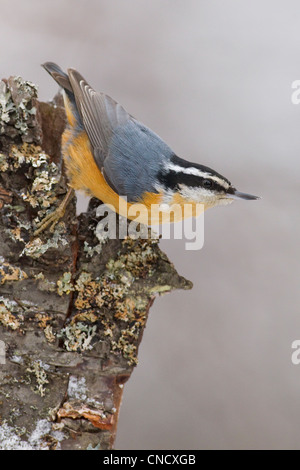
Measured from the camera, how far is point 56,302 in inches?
56.0

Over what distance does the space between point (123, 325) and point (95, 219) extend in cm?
31

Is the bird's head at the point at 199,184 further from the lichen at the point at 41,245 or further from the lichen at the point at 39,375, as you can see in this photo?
the lichen at the point at 39,375

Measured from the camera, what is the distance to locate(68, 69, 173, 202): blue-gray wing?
1.58 m

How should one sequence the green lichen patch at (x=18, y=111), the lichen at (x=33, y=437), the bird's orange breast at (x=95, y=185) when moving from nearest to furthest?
the lichen at (x=33, y=437) → the green lichen patch at (x=18, y=111) → the bird's orange breast at (x=95, y=185)

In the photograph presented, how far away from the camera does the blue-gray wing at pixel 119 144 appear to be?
5.17ft

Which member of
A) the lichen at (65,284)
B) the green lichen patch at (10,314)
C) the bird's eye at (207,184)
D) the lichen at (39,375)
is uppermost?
the bird's eye at (207,184)

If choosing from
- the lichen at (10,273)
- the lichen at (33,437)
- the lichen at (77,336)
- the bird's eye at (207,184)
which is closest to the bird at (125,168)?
the bird's eye at (207,184)

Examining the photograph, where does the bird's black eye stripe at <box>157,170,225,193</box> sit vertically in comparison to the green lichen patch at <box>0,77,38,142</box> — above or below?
below

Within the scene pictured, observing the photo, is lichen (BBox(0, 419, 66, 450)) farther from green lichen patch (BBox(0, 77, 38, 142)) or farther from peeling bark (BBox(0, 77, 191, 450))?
green lichen patch (BBox(0, 77, 38, 142))

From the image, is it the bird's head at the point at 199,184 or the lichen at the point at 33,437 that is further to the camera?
the bird's head at the point at 199,184

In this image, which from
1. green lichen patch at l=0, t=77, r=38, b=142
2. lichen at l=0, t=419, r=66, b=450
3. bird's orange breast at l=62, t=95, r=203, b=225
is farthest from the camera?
bird's orange breast at l=62, t=95, r=203, b=225

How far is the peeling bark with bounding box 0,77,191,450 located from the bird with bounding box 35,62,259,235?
81mm

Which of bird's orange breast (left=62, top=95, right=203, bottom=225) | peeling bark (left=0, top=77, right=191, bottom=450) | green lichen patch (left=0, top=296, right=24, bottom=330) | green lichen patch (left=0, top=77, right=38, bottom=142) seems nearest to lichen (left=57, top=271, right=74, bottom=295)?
peeling bark (left=0, top=77, right=191, bottom=450)

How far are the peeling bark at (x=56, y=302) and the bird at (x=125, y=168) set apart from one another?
8 cm
